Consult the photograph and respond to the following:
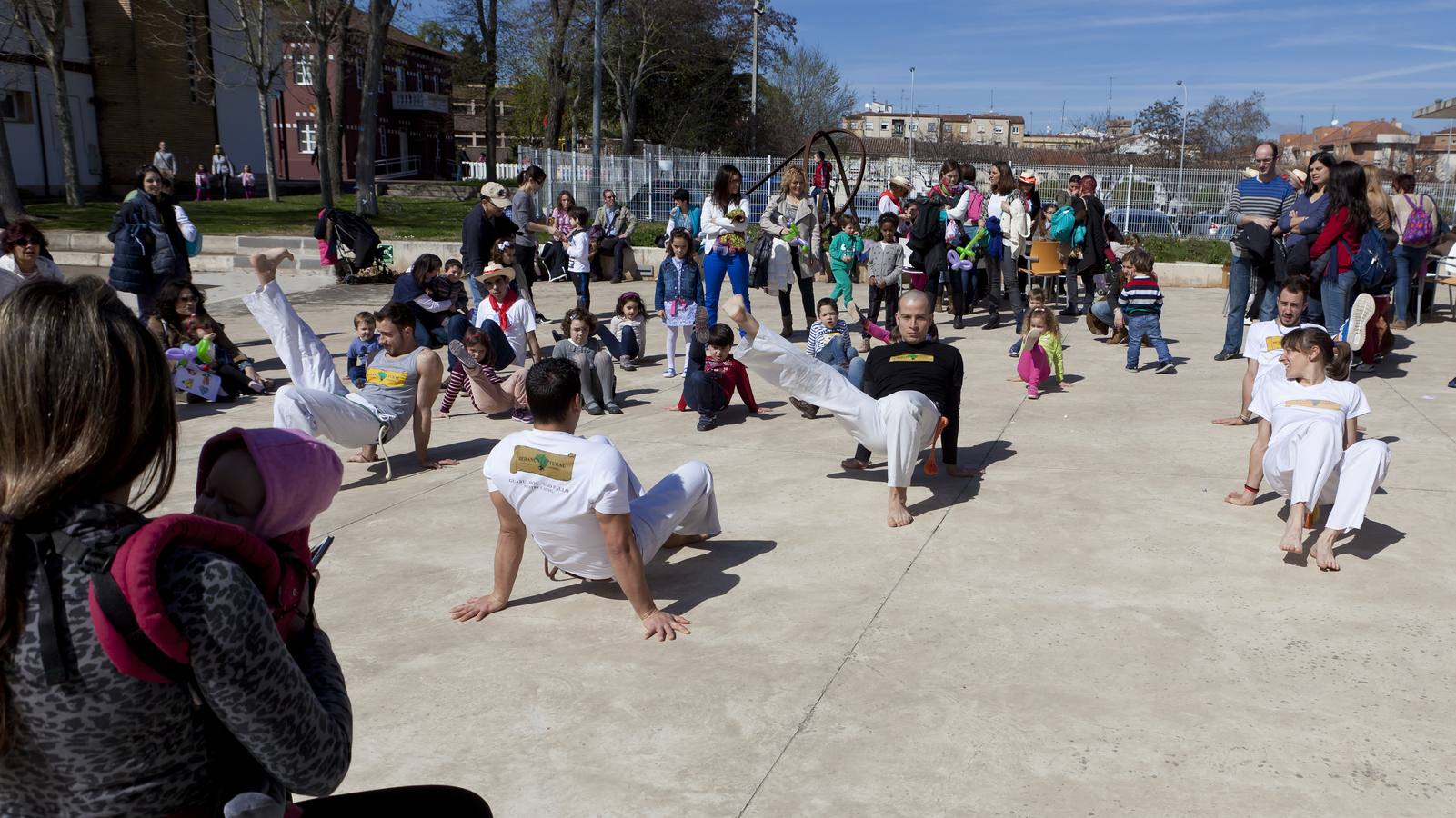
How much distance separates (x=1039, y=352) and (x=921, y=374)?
3.28 metres

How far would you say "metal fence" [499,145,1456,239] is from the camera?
70.0 ft

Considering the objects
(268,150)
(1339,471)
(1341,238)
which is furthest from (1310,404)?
(268,150)

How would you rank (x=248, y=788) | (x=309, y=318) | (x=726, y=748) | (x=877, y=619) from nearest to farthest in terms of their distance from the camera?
(x=248, y=788)
(x=726, y=748)
(x=877, y=619)
(x=309, y=318)

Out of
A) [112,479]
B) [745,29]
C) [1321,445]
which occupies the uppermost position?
[745,29]

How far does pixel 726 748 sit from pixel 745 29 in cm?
5065

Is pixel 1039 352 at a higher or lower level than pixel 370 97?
lower

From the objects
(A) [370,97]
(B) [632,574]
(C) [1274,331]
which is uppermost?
(A) [370,97]

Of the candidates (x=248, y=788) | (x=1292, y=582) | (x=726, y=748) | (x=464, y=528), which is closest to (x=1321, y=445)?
(x=1292, y=582)

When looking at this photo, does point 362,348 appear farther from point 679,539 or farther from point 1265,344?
point 1265,344

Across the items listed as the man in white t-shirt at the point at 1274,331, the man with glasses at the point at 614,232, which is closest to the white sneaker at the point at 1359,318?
the man in white t-shirt at the point at 1274,331

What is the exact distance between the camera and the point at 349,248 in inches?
697

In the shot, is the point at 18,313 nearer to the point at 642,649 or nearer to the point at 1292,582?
the point at 642,649

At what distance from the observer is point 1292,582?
5098 mm

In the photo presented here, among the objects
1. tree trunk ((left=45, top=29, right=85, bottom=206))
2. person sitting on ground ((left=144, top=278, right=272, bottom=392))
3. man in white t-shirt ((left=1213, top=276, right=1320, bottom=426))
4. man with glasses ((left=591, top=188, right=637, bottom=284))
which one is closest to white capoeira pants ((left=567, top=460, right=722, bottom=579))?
man in white t-shirt ((left=1213, top=276, right=1320, bottom=426))
